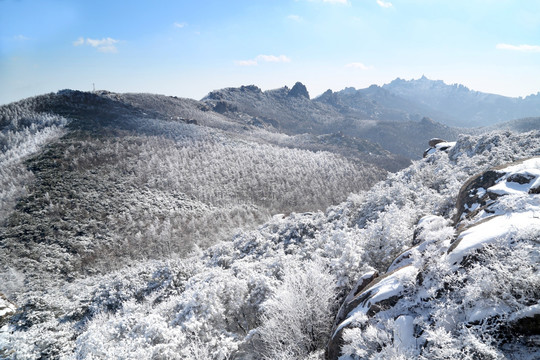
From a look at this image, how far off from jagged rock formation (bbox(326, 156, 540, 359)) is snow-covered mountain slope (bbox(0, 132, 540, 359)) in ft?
0.13

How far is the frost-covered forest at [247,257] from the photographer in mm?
8523

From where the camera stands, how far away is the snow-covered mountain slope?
745cm

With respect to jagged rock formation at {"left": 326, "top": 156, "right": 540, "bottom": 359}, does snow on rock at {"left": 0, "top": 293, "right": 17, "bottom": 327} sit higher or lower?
lower

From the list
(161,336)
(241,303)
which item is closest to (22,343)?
(161,336)

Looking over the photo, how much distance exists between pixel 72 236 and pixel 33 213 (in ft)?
35.1

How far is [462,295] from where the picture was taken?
8.37 m

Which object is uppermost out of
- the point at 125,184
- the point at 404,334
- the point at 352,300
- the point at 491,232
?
the point at 491,232

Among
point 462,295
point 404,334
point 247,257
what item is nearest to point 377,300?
point 404,334

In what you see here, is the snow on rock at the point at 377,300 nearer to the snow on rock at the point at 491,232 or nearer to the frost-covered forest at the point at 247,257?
the frost-covered forest at the point at 247,257

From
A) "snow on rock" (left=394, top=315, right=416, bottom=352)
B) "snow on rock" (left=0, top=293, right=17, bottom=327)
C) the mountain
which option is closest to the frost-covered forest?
"snow on rock" (left=394, top=315, right=416, bottom=352)

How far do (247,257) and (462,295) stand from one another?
Answer: 929 inches

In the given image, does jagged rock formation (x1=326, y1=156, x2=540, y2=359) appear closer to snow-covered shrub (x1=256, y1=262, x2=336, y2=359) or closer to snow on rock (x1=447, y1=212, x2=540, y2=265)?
snow on rock (x1=447, y1=212, x2=540, y2=265)

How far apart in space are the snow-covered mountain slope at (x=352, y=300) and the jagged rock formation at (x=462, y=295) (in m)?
0.04

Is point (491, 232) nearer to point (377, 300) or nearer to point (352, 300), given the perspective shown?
point (377, 300)
